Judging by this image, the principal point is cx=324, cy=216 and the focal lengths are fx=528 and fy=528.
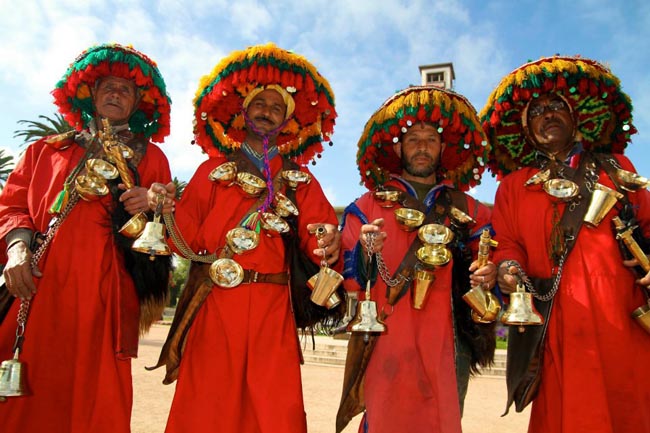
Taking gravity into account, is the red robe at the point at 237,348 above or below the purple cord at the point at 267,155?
below

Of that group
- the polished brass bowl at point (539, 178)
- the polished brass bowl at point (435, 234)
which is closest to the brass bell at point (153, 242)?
the polished brass bowl at point (435, 234)

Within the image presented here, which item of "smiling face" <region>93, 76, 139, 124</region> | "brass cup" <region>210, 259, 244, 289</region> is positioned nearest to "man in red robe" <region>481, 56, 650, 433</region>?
"brass cup" <region>210, 259, 244, 289</region>

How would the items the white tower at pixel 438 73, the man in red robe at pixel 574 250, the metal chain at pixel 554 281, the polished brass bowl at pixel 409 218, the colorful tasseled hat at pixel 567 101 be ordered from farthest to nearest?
the white tower at pixel 438 73, the colorful tasseled hat at pixel 567 101, the polished brass bowl at pixel 409 218, the metal chain at pixel 554 281, the man in red robe at pixel 574 250

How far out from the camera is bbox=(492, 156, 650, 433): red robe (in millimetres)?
3139

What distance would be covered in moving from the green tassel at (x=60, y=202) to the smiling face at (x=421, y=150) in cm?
246

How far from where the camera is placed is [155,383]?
28.8 ft

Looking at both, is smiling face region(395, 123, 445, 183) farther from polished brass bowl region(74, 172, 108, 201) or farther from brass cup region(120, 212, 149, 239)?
polished brass bowl region(74, 172, 108, 201)

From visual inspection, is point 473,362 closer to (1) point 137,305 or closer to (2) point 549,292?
(2) point 549,292

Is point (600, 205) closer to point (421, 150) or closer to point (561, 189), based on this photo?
point (561, 189)

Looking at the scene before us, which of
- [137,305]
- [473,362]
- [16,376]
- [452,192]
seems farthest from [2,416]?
[452,192]

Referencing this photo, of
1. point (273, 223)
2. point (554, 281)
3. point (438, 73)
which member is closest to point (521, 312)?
point (554, 281)

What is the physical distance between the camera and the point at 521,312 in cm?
318

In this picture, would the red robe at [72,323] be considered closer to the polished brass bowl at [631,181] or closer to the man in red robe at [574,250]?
the man in red robe at [574,250]

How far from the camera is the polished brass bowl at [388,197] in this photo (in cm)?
386
